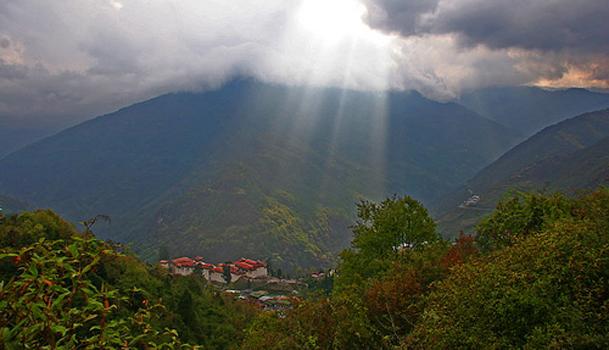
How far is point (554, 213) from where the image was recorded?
9695 mm

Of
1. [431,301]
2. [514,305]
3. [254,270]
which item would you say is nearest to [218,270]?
[254,270]

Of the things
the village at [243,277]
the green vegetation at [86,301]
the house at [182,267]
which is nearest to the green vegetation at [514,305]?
the green vegetation at [86,301]

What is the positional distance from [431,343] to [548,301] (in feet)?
6.18

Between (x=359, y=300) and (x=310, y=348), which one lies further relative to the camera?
(x=359, y=300)

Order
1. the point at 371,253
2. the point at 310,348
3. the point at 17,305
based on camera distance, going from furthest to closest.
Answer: the point at 371,253 < the point at 310,348 < the point at 17,305

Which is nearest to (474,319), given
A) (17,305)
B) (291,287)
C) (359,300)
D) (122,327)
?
(359,300)

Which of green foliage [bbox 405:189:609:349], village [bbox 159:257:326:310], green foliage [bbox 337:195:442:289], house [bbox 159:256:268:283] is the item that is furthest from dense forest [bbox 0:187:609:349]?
house [bbox 159:256:268:283]

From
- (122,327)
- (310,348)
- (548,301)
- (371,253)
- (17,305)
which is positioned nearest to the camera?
(17,305)

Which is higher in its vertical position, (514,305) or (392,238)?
(514,305)

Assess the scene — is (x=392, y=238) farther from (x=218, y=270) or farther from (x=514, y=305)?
(x=218, y=270)

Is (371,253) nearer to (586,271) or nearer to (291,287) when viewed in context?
(586,271)

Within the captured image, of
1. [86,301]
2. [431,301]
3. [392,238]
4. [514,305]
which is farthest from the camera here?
[392,238]

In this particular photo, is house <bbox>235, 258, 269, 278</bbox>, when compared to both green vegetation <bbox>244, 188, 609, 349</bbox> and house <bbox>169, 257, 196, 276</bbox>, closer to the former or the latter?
house <bbox>169, 257, 196, 276</bbox>

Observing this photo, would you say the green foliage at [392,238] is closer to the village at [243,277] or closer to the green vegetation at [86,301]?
the green vegetation at [86,301]
